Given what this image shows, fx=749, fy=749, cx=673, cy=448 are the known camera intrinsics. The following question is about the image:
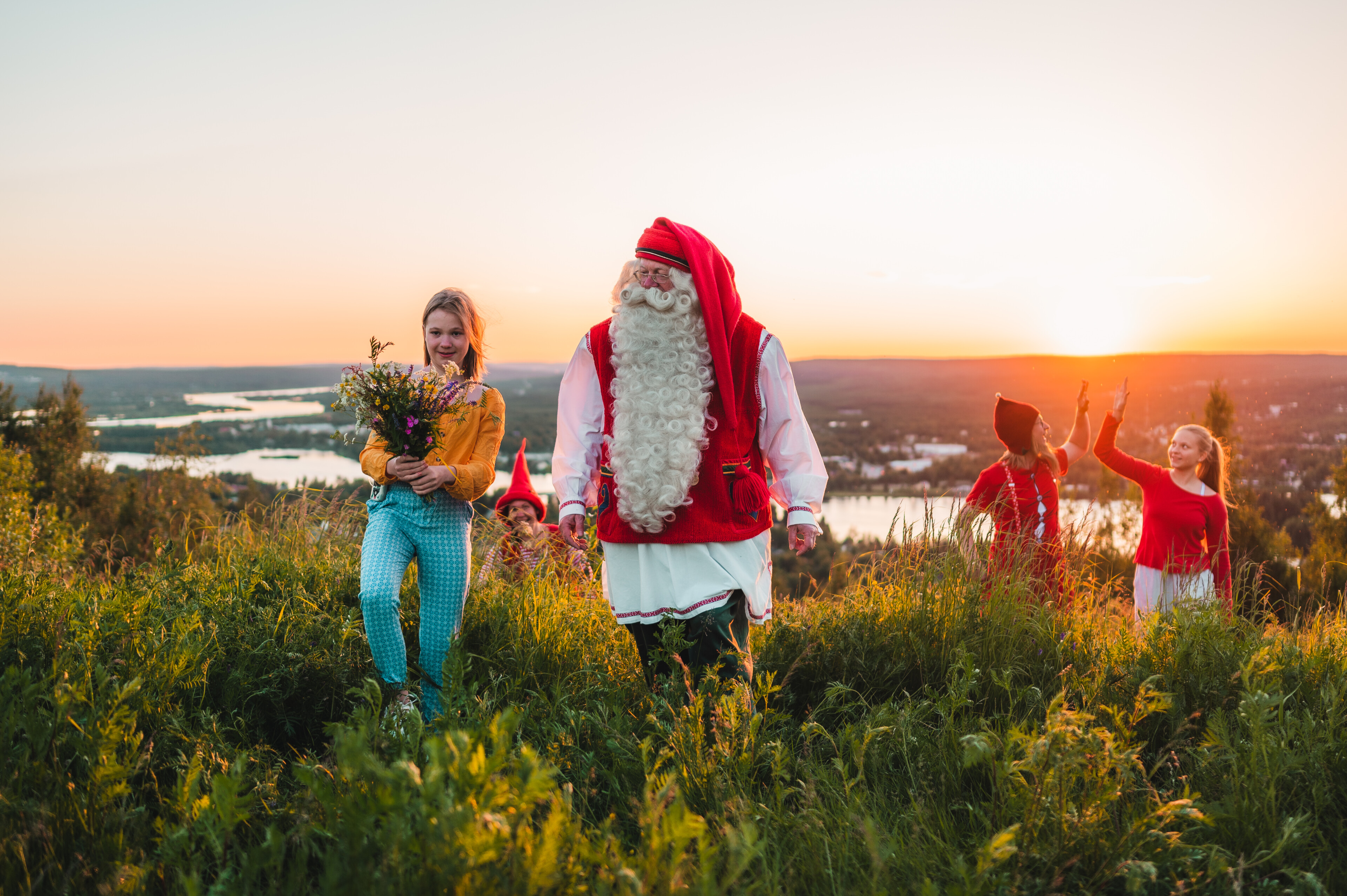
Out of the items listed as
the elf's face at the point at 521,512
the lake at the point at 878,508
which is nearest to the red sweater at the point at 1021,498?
the lake at the point at 878,508

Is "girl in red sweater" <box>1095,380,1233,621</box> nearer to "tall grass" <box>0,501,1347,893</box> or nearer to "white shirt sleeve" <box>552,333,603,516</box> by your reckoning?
"tall grass" <box>0,501,1347,893</box>

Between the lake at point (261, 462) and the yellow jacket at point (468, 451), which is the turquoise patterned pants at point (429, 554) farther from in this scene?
the lake at point (261, 462)

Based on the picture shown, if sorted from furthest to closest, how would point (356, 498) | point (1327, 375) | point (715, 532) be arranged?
1. point (1327, 375)
2. point (356, 498)
3. point (715, 532)

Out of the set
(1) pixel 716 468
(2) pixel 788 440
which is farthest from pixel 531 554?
(2) pixel 788 440

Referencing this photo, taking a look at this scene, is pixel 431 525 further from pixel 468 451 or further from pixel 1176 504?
pixel 1176 504

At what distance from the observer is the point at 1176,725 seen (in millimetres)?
2795

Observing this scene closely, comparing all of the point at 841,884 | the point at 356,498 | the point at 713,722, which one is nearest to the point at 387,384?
the point at 713,722

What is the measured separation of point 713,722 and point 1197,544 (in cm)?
472

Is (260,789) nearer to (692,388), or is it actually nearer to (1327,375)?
(692,388)

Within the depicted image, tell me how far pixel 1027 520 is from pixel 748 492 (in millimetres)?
2756

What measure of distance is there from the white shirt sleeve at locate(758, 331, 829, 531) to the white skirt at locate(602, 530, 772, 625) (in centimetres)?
23

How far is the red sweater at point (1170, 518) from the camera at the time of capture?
17.5 ft

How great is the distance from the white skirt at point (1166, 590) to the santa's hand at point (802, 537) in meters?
2.10

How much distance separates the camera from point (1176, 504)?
5.47 meters
